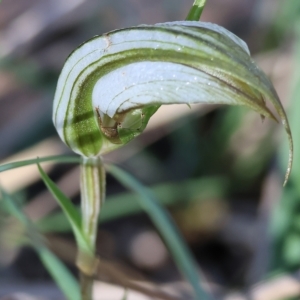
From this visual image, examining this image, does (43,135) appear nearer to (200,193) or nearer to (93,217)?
(200,193)

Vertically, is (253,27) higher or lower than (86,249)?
higher

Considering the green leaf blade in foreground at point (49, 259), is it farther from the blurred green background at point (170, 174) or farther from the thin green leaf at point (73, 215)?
the blurred green background at point (170, 174)

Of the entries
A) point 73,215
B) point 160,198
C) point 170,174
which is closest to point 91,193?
point 73,215

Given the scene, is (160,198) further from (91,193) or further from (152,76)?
(152,76)

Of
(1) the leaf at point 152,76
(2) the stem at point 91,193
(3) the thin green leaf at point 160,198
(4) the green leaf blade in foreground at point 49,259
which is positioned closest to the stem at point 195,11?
(1) the leaf at point 152,76

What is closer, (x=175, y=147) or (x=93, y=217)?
(x=93, y=217)

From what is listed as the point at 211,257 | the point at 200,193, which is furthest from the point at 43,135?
the point at 211,257

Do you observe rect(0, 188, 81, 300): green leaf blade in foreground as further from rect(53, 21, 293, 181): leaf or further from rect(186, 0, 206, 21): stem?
rect(186, 0, 206, 21): stem

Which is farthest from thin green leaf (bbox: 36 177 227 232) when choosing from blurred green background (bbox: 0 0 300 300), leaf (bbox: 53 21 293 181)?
leaf (bbox: 53 21 293 181)
